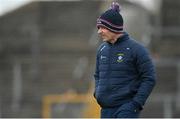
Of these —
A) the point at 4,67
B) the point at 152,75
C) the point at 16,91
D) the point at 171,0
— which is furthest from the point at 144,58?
the point at 171,0

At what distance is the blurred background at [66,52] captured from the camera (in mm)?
19234

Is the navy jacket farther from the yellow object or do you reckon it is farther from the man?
the yellow object

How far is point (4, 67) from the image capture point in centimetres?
2370

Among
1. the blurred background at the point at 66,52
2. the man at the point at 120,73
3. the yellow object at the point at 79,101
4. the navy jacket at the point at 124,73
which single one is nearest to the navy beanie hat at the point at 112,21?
the man at the point at 120,73

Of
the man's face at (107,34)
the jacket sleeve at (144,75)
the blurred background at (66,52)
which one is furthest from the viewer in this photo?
the blurred background at (66,52)

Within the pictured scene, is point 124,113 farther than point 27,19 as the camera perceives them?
No

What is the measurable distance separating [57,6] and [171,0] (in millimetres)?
3898

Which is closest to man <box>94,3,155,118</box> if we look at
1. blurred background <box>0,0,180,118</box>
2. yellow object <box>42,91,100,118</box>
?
yellow object <box>42,91,100,118</box>

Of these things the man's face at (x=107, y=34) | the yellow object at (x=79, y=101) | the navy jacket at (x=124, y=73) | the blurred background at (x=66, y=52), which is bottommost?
the blurred background at (x=66, y=52)

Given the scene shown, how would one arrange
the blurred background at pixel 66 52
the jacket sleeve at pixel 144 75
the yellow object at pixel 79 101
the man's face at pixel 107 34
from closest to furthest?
the jacket sleeve at pixel 144 75 < the man's face at pixel 107 34 < the yellow object at pixel 79 101 < the blurred background at pixel 66 52

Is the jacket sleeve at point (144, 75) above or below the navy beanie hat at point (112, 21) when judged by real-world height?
below

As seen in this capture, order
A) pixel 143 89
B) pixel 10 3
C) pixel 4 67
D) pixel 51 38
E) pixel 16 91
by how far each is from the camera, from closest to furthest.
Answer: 1. pixel 143 89
2. pixel 16 91
3. pixel 4 67
4. pixel 51 38
5. pixel 10 3

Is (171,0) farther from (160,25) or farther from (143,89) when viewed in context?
(143,89)

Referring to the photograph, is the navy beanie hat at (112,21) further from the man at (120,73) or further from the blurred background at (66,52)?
the blurred background at (66,52)
